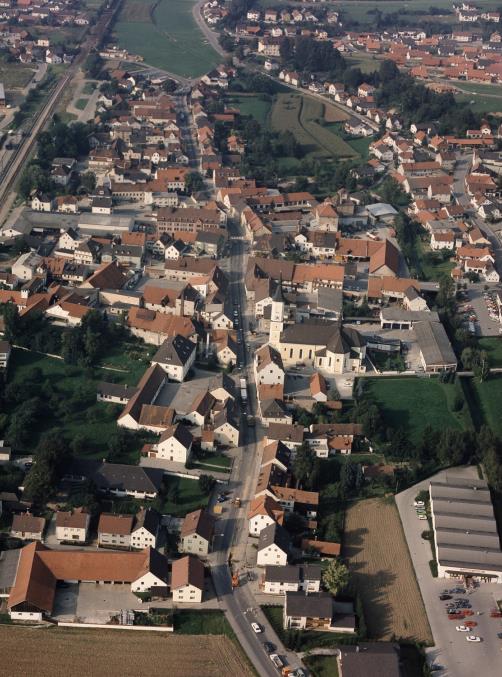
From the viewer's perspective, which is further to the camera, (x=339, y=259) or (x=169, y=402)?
(x=339, y=259)

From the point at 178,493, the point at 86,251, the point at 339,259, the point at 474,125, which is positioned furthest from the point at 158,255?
the point at 474,125

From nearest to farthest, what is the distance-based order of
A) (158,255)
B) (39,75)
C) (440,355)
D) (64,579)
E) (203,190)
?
(64,579), (440,355), (158,255), (203,190), (39,75)

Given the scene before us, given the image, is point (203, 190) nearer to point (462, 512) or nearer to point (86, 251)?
point (86, 251)

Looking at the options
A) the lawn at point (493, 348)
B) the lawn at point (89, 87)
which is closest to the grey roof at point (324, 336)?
the lawn at point (493, 348)

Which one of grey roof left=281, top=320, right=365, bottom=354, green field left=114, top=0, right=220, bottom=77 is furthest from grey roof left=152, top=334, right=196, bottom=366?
green field left=114, top=0, right=220, bottom=77

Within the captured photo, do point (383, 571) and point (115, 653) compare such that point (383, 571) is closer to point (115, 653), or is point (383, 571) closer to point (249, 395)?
point (115, 653)

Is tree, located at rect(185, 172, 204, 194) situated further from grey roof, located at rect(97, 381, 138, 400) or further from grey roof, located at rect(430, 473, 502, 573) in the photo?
grey roof, located at rect(430, 473, 502, 573)
